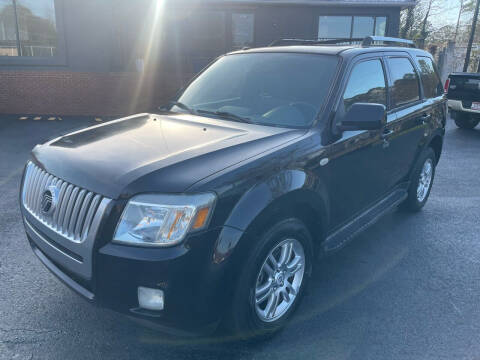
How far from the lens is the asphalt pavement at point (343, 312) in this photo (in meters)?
2.80

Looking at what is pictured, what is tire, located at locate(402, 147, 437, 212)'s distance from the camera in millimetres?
4949

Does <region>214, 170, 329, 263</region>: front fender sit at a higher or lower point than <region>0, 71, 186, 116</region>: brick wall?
higher

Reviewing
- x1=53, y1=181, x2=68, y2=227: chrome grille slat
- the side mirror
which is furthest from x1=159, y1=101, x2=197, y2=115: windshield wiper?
x1=53, y1=181, x2=68, y2=227: chrome grille slat

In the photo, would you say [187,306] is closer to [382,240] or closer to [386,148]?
[386,148]

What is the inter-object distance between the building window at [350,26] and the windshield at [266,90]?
576 inches

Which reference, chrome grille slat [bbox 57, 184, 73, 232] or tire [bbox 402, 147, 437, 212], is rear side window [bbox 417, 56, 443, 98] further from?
chrome grille slat [bbox 57, 184, 73, 232]

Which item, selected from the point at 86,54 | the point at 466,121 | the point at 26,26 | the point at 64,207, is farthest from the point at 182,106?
the point at 26,26

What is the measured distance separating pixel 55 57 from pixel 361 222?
1200 cm

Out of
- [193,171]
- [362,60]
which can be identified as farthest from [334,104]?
[193,171]

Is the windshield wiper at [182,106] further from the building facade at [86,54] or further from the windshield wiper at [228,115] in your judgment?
the building facade at [86,54]

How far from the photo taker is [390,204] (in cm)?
432

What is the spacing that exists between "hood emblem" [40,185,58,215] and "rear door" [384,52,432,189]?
278 centimetres

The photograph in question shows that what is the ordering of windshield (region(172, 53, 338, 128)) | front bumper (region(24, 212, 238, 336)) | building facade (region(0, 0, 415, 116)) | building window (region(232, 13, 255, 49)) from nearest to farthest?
front bumper (region(24, 212, 238, 336)), windshield (region(172, 53, 338, 128)), building facade (region(0, 0, 415, 116)), building window (region(232, 13, 255, 49))

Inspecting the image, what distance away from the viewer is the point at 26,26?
13.2m
